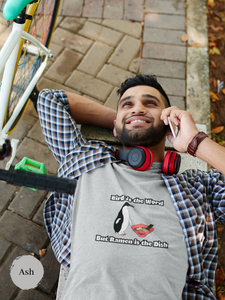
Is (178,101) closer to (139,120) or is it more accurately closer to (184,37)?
(184,37)

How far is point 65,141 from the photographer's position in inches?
83.7

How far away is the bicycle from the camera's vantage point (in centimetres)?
171

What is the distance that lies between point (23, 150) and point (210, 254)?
2116 millimetres

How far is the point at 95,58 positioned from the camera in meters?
3.46

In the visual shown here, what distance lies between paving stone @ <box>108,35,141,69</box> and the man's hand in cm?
163

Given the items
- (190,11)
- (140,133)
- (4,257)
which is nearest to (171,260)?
(140,133)

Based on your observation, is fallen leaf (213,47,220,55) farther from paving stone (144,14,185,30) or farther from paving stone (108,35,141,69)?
paving stone (108,35,141,69)

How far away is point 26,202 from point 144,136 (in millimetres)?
1427

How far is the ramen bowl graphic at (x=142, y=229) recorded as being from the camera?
1712 mm

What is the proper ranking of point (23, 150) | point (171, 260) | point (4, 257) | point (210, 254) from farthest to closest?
point (23, 150)
point (4, 257)
point (210, 254)
point (171, 260)

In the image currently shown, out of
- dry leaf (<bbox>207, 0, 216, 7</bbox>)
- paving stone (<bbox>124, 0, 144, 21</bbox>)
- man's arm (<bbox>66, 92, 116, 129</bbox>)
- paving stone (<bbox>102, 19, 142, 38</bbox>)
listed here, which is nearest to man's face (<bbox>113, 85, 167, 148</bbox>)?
man's arm (<bbox>66, 92, 116, 129</bbox>)

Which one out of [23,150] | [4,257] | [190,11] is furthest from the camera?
[190,11]

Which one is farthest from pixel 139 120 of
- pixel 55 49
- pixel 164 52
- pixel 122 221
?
pixel 55 49

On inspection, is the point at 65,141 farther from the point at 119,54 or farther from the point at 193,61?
the point at 193,61
